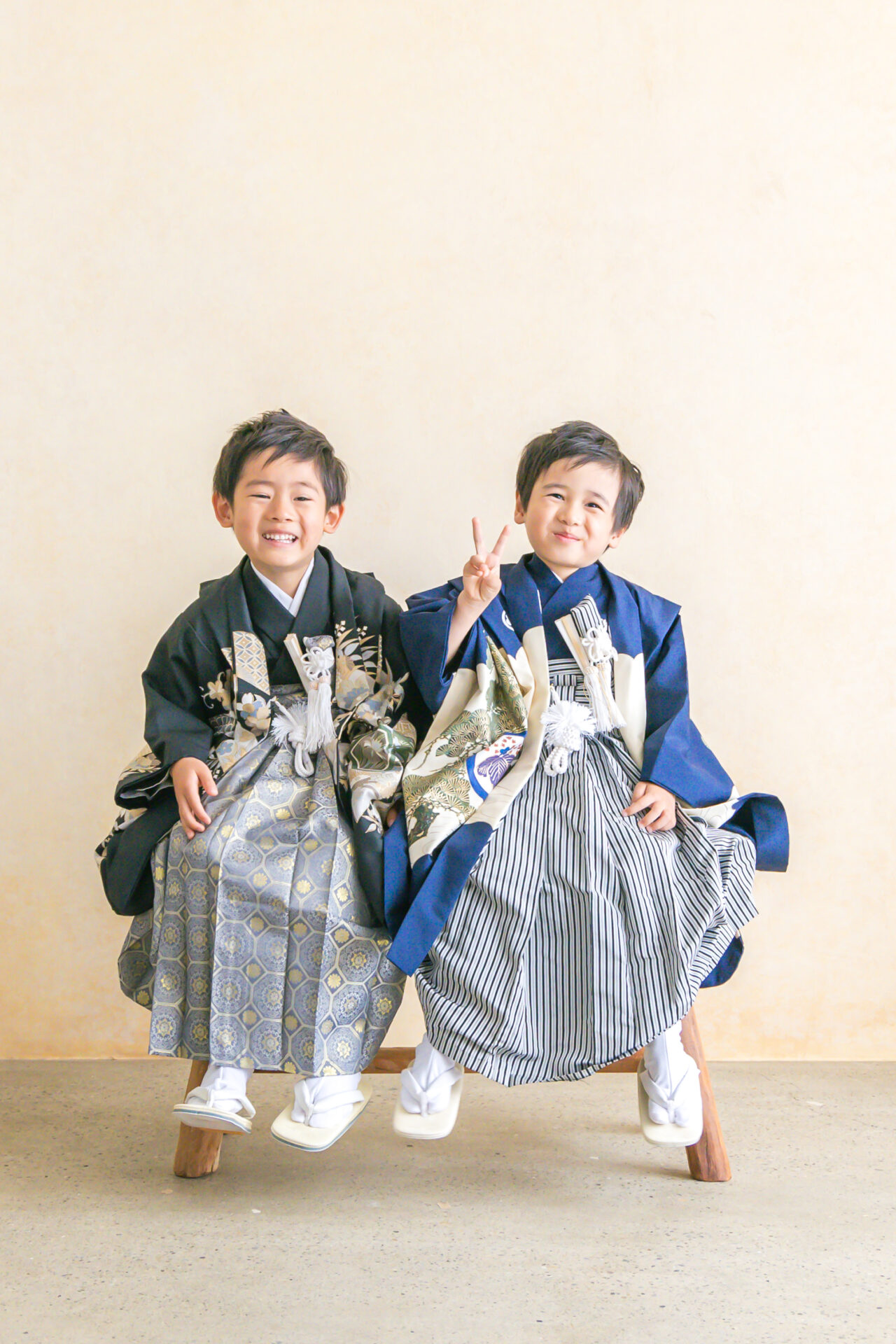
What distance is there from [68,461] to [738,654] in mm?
1551

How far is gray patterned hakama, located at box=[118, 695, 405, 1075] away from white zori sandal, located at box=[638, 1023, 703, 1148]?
42 centimetres

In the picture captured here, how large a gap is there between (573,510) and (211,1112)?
3.78 ft

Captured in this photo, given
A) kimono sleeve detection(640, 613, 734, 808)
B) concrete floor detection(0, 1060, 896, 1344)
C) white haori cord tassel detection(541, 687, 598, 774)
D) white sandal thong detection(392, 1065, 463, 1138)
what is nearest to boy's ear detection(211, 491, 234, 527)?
white haori cord tassel detection(541, 687, 598, 774)

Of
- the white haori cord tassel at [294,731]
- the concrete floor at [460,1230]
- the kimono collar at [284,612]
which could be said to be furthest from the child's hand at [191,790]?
the concrete floor at [460,1230]

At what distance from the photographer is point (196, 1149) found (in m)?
1.84

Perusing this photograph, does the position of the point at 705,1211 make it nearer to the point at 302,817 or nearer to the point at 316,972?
the point at 316,972

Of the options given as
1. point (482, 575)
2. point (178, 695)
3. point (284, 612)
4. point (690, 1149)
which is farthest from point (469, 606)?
point (690, 1149)

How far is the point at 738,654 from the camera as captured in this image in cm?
248

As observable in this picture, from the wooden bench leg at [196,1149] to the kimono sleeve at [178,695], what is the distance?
1.73 ft

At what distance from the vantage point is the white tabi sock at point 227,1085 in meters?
1.65

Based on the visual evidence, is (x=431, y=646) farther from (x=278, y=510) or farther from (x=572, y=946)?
(x=572, y=946)

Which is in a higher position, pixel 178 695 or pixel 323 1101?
pixel 178 695

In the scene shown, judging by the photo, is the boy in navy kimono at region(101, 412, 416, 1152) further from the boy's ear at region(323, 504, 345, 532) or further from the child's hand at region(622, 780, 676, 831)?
the child's hand at region(622, 780, 676, 831)

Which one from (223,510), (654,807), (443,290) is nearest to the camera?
(654,807)
